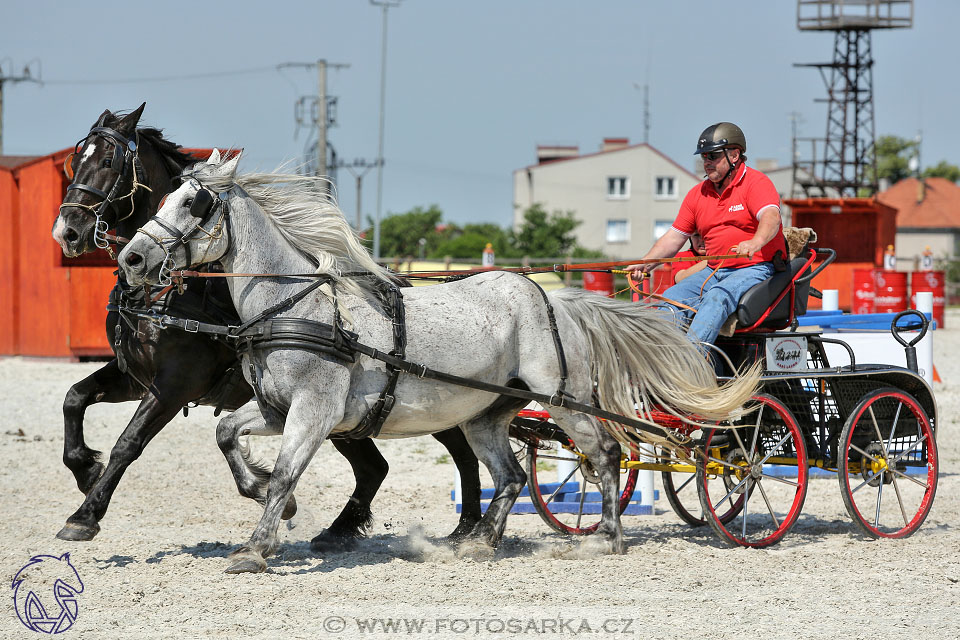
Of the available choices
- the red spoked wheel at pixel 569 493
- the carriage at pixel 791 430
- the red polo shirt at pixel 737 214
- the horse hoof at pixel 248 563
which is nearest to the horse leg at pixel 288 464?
the horse hoof at pixel 248 563

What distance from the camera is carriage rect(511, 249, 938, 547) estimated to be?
5973mm

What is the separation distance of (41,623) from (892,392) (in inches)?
185

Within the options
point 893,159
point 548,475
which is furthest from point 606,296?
point 893,159

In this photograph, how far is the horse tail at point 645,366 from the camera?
588 cm

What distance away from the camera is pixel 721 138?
6.13 metres

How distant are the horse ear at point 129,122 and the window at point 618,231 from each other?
177 feet

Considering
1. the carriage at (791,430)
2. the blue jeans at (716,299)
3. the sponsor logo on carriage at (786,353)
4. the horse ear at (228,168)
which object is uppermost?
the horse ear at (228,168)

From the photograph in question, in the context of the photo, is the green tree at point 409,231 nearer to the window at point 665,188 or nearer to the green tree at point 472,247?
the green tree at point 472,247

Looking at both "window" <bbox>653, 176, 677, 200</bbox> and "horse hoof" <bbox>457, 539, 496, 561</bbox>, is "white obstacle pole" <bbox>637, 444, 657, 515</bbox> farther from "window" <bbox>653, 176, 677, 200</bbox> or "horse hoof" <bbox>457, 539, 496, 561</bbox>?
"window" <bbox>653, 176, 677, 200</bbox>

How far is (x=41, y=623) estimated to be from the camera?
14.0ft

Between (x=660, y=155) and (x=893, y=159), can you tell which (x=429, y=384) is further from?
(x=893, y=159)

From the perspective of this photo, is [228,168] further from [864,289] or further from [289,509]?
[864,289]

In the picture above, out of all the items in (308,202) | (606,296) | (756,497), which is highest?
(308,202)

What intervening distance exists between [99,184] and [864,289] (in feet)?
55.8
